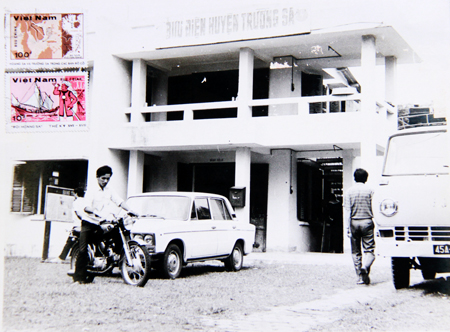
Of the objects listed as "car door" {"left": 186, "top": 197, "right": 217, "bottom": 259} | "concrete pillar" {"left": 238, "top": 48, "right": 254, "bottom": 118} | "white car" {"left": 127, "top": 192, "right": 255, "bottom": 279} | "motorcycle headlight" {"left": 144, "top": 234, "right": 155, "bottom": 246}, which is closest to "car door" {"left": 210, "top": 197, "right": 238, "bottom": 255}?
"white car" {"left": 127, "top": 192, "right": 255, "bottom": 279}

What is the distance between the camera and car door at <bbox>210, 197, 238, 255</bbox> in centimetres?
999

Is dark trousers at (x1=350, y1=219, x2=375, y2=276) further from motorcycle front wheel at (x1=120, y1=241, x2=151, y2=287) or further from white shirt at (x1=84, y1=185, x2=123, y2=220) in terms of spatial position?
white shirt at (x1=84, y1=185, x2=123, y2=220)

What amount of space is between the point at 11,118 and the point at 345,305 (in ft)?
14.5

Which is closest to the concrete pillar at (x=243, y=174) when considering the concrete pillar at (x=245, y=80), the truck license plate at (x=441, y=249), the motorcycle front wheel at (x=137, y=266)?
the concrete pillar at (x=245, y=80)

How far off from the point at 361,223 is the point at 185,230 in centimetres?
276

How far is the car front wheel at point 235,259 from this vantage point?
408 inches

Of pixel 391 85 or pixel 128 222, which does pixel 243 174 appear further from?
pixel 128 222

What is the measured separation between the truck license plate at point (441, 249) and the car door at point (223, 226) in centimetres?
415

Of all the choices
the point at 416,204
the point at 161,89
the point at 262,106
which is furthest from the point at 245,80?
the point at 416,204

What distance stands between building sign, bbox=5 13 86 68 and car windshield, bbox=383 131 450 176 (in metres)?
4.25

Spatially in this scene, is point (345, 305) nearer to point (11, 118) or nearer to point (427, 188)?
point (427, 188)

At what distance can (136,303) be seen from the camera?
6492 millimetres

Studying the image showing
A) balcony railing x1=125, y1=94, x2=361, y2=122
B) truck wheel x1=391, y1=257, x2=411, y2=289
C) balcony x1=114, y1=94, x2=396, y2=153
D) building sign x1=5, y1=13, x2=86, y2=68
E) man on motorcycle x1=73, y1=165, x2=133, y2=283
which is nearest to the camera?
building sign x1=5, y1=13, x2=86, y2=68

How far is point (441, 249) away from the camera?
21.8 ft
